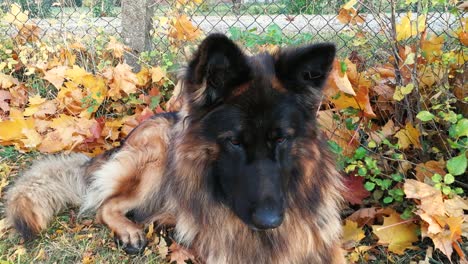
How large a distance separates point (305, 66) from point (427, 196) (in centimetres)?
121

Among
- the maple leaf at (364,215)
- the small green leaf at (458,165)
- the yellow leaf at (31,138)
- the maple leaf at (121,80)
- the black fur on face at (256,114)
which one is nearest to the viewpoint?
the black fur on face at (256,114)

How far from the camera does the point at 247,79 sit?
2.47 m

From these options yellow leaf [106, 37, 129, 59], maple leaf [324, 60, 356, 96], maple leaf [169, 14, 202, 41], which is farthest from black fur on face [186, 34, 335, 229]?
yellow leaf [106, 37, 129, 59]

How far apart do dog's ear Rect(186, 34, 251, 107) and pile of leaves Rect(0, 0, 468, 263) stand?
0.85 meters

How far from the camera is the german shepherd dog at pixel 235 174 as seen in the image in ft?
7.86

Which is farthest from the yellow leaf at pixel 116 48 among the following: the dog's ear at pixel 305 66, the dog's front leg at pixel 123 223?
the dog's ear at pixel 305 66

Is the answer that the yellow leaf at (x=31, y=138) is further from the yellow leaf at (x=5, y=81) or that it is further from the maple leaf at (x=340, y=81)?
the maple leaf at (x=340, y=81)

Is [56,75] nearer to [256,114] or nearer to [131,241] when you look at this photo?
[131,241]

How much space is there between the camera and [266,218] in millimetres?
2316

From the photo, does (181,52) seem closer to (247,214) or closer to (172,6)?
(172,6)

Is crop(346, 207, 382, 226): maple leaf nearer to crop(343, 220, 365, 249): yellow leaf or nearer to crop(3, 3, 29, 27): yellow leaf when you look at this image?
crop(343, 220, 365, 249): yellow leaf

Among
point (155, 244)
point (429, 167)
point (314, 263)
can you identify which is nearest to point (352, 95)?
point (429, 167)

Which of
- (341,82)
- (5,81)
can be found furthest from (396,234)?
(5,81)

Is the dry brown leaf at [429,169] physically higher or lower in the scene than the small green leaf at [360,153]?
lower
